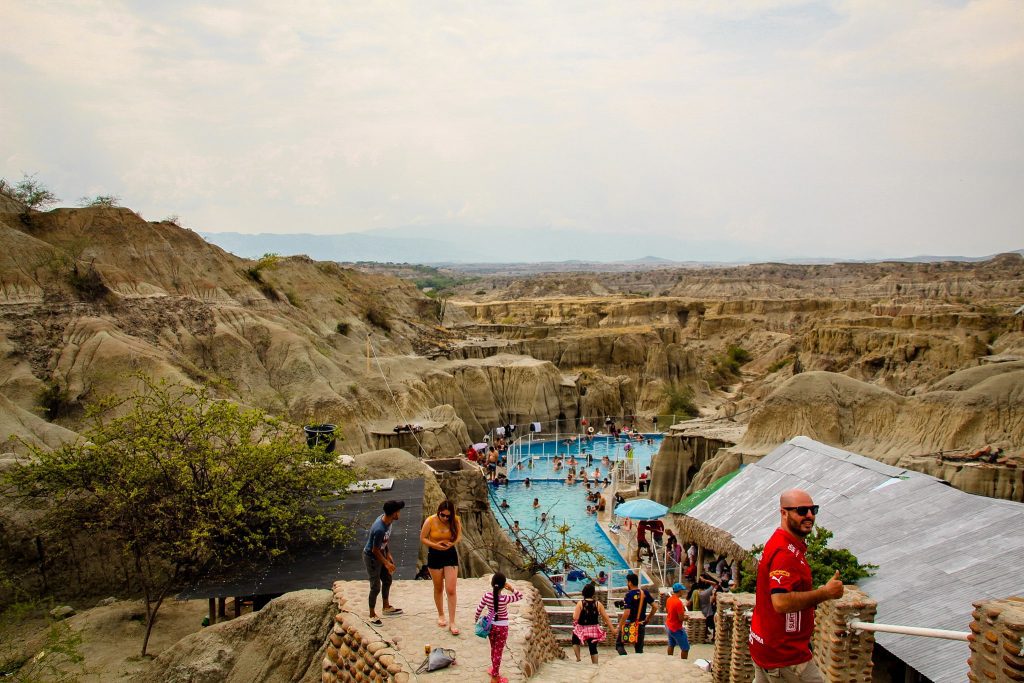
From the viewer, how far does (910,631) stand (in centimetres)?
611

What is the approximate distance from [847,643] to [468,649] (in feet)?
13.1

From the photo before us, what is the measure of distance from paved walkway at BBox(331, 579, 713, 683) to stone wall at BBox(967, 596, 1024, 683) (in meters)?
3.29

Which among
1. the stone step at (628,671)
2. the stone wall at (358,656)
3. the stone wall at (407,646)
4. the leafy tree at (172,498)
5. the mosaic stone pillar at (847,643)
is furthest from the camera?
the leafy tree at (172,498)

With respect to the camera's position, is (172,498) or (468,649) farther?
(172,498)

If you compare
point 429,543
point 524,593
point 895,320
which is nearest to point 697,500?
point 524,593

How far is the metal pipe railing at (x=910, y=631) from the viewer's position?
5750mm

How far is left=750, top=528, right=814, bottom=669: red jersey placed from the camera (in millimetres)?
4871

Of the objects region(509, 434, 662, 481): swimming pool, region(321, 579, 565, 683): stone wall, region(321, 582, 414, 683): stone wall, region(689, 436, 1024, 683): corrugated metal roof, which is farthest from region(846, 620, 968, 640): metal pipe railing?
region(509, 434, 662, 481): swimming pool

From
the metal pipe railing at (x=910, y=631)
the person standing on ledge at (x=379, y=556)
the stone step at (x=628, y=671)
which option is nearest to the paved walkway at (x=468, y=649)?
the stone step at (x=628, y=671)

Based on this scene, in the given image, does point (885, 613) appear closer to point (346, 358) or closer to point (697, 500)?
point (697, 500)

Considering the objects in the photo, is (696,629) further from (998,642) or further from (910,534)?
(998,642)

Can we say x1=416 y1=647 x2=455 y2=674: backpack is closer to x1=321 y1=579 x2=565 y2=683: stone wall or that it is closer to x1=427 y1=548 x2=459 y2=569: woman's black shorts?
x1=321 y1=579 x2=565 y2=683: stone wall

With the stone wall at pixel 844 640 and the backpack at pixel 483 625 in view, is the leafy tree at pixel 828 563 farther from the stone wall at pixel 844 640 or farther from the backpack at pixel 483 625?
the backpack at pixel 483 625

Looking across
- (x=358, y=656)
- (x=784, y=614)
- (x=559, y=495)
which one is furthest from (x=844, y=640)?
(x=559, y=495)
